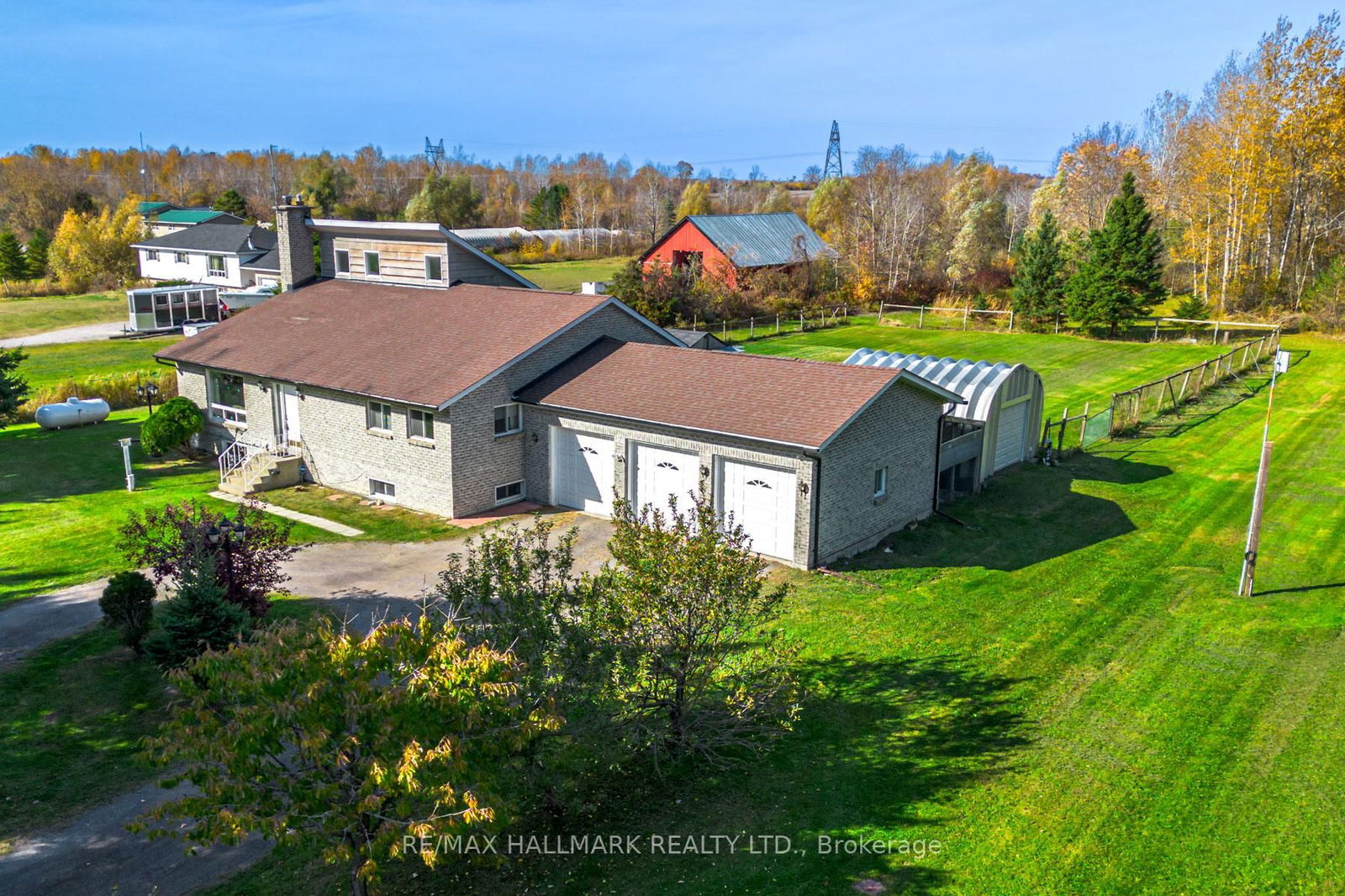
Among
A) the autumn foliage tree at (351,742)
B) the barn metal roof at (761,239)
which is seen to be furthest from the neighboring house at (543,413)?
the barn metal roof at (761,239)

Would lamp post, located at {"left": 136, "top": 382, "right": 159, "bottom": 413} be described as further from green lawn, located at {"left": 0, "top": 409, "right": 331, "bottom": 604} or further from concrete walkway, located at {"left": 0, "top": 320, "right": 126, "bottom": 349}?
concrete walkway, located at {"left": 0, "top": 320, "right": 126, "bottom": 349}

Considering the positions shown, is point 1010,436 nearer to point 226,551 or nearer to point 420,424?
point 420,424

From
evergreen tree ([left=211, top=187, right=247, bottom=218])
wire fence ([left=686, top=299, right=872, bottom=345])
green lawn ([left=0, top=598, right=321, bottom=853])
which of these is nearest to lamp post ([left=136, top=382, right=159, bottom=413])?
green lawn ([left=0, top=598, right=321, bottom=853])

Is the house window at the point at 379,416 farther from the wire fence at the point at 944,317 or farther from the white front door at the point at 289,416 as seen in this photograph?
the wire fence at the point at 944,317

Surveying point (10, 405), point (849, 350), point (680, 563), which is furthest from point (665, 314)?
point (680, 563)

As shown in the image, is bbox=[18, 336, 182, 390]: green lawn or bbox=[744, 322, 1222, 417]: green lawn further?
bbox=[18, 336, 182, 390]: green lawn

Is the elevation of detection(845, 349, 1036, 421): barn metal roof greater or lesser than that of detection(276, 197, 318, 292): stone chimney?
lesser
